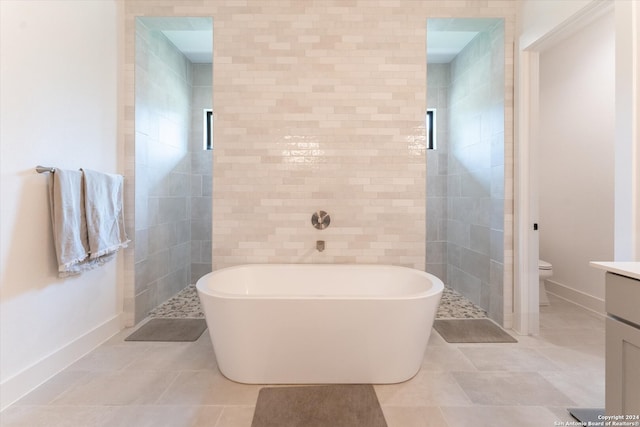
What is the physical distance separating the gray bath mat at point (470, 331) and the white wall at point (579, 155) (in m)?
1.27

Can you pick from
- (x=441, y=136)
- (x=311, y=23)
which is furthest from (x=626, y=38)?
(x=441, y=136)

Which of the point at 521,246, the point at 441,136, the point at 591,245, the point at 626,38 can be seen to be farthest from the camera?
the point at 441,136

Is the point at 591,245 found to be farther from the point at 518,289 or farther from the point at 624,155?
the point at 624,155

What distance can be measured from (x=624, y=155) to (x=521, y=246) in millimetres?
1047

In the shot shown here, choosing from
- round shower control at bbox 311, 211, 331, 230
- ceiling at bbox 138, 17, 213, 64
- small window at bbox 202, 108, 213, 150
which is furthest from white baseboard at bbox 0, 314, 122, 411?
ceiling at bbox 138, 17, 213, 64

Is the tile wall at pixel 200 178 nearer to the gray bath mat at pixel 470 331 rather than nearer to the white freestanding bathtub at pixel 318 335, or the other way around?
the white freestanding bathtub at pixel 318 335

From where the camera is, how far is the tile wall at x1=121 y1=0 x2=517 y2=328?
2.80 metres

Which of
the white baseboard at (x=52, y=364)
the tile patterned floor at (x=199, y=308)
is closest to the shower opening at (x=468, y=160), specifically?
the tile patterned floor at (x=199, y=308)

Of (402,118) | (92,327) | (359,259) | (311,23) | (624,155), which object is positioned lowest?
(92,327)

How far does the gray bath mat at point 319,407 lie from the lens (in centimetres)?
166

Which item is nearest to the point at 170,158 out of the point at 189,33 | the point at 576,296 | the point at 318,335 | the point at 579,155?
the point at 189,33

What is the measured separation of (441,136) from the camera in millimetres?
4266

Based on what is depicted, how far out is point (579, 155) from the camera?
3422 millimetres

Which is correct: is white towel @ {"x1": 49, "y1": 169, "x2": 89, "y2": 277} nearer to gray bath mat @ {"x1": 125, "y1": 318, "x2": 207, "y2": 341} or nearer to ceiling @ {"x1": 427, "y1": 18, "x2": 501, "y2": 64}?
→ gray bath mat @ {"x1": 125, "y1": 318, "x2": 207, "y2": 341}
